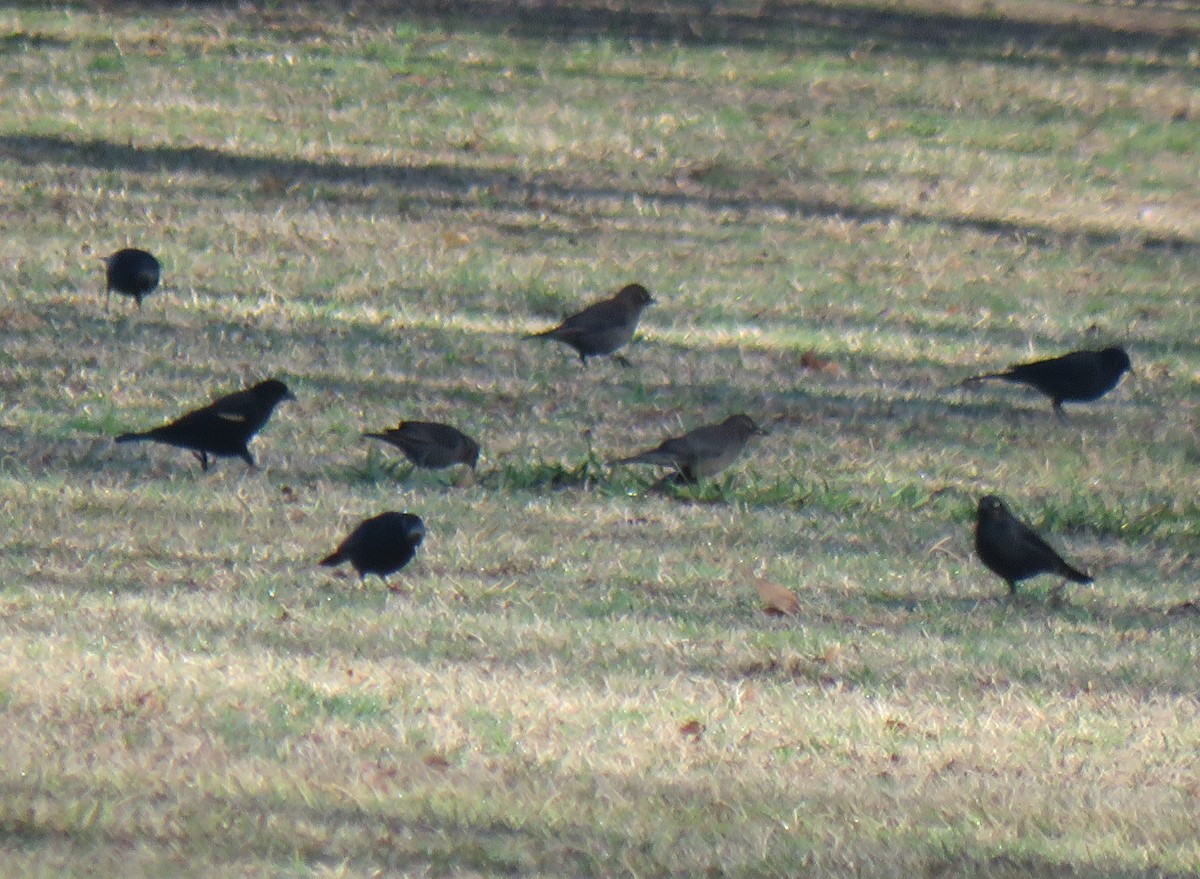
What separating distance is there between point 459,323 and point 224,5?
10980 millimetres

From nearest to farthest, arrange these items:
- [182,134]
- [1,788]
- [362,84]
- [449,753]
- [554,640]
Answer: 1. [1,788]
2. [449,753]
3. [554,640]
4. [182,134]
5. [362,84]

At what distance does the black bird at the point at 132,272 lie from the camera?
43.8ft

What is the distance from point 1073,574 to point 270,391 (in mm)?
3741

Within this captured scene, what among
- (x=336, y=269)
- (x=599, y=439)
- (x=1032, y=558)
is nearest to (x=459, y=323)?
(x=336, y=269)

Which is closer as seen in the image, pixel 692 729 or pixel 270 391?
pixel 692 729

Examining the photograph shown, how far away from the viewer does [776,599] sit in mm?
7926

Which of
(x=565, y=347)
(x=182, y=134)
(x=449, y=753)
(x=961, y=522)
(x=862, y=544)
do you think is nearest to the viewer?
(x=449, y=753)

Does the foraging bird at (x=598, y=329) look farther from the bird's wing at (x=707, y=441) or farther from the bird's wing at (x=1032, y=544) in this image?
the bird's wing at (x=1032, y=544)

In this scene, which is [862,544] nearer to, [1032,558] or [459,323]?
[1032,558]

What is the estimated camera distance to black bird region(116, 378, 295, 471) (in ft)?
30.9

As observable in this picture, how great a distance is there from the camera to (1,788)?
16.3 ft

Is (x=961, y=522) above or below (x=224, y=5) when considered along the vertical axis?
below

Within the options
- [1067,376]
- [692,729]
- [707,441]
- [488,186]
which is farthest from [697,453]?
[488,186]

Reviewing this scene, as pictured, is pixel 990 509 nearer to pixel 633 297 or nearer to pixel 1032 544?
pixel 1032 544
